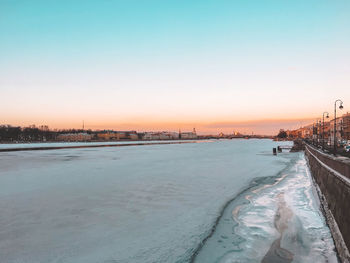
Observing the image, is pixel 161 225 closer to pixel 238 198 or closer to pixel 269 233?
pixel 269 233

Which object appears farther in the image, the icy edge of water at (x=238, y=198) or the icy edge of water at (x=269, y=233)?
the icy edge of water at (x=238, y=198)

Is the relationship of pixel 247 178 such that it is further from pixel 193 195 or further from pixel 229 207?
pixel 229 207

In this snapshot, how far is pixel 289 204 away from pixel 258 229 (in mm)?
3999

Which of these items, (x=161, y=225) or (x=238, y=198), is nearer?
(x=161, y=225)

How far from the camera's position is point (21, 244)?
25.0ft

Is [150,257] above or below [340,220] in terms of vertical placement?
below

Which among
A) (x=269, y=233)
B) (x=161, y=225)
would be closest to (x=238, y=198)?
(x=269, y=233)

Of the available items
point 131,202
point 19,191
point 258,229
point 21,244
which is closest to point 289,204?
point 258,229

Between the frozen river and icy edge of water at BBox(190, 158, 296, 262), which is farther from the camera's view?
icy edge of water at BBox(190, 158, 296, 262)

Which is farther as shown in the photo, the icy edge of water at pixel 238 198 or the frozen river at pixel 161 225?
the icy edge of water at pixel 238 198

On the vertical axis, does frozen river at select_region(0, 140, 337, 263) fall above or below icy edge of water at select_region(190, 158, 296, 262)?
above

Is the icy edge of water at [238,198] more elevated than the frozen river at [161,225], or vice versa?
the frozen river at [161,225]

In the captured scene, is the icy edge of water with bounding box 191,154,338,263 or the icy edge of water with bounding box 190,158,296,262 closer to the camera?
the icy edge of water with bounding box 191,154,338,263

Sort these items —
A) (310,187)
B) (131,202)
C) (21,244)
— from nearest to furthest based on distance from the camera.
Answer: (21,244), (131,202), (310,187)
